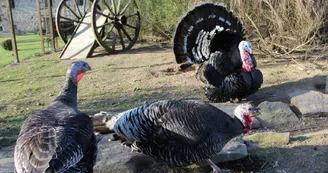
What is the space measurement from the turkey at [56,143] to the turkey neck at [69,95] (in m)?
0.25

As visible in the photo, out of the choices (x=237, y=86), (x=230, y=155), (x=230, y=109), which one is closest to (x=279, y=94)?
(x=237, y=86)

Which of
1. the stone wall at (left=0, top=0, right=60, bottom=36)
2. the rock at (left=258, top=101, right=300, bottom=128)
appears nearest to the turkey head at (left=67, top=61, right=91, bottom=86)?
the rock at (left=258, top=101, right=300, bottom=128)

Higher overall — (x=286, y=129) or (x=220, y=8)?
(x=220, y=8)

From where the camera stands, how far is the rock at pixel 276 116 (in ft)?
13.9

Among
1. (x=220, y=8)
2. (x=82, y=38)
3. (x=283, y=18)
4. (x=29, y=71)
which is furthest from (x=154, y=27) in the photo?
(x=220, y=8)

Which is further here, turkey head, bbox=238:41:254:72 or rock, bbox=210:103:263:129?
turkey head, bbox=238:41:254:72

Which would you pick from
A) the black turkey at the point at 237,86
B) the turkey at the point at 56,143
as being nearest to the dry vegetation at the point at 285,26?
the black turkey at the point at 237,86

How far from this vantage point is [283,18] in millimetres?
6906

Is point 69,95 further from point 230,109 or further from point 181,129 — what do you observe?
point 230,109

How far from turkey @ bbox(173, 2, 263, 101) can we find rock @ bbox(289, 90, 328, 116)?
77 centimetres

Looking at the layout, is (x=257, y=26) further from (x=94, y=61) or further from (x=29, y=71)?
(x=29, y=71)

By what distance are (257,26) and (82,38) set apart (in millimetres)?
5454

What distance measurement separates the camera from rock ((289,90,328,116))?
436 cm

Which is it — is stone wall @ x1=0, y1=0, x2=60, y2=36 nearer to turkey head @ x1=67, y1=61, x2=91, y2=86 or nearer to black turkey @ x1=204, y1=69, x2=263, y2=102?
black turkey @ x1=204, y1=69, x2=263, y2=102
